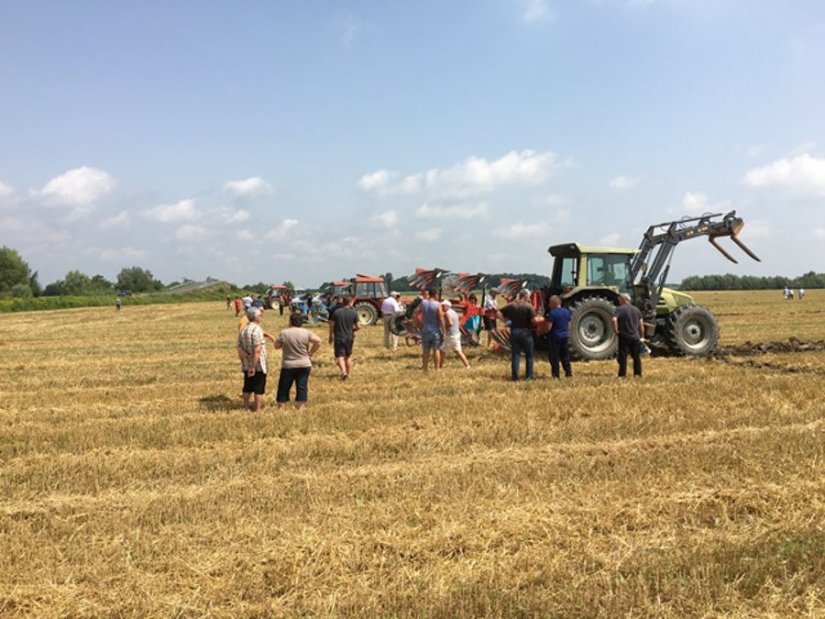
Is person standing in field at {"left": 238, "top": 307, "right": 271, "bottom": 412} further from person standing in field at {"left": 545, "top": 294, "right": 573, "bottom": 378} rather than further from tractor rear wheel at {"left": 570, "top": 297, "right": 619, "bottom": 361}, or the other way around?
tractor rear wheel at {"left": 570, "top": 297, "right": 619, "bottom": 361}

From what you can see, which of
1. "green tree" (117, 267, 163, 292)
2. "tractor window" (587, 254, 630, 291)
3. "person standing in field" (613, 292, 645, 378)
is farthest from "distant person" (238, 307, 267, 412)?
"green tree" (117, 267, 163, 292)

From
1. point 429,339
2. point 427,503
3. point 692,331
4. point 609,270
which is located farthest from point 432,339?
point 427,503

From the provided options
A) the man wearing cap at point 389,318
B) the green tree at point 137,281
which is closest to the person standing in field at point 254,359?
the man wearing cap at point 389,318

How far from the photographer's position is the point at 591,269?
1180 centimetres

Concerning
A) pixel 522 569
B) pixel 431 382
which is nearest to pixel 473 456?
pixel 522 569

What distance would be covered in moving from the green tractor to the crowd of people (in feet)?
2.87

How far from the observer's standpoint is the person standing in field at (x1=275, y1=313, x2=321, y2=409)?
7.76m

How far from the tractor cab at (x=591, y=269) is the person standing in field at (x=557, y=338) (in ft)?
5.30

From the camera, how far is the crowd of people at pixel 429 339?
7.79 meters

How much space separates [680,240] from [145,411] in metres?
9.98

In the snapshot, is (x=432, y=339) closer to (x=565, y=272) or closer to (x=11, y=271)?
(x=565, y=272)

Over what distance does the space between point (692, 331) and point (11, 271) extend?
79535 millimetres

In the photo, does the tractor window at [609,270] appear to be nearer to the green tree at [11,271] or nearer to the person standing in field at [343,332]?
the person standing in field at [343,332]

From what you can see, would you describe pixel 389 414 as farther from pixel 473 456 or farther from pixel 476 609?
pixel 476 609
